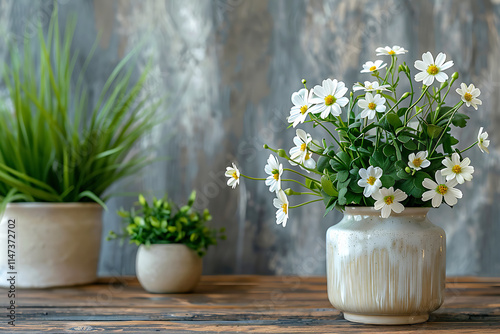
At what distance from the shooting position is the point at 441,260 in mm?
731

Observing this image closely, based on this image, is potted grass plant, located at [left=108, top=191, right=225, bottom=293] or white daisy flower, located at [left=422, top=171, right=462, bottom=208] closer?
white daisy flower, located at [left=422, top=171, right=462, bottom=208]

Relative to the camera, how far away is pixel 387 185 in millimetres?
680

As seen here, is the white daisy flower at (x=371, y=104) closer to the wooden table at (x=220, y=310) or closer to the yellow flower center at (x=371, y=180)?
the yellow flower center at (x=371, y=180)

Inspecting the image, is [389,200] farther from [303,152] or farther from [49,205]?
[49,205]

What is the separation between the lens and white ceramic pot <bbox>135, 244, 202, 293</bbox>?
963 millimetres

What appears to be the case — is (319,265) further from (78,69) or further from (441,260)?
(78,69)

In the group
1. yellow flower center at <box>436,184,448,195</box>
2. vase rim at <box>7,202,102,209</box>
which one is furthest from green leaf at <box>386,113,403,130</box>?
vase rim at <box>7,202,102,209</box>

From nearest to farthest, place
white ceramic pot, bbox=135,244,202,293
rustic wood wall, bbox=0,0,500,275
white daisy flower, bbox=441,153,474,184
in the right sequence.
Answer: white daisy flower, bbox=441,153,474,184, white ceramic pot, bbox=135,244,202,293, rustic wood wall, bbox=0,0,500,275

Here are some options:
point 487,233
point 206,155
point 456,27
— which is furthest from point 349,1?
point 487,233

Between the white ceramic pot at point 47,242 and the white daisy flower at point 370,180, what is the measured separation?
2.01 feet

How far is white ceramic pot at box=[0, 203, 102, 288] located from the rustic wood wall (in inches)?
7.7

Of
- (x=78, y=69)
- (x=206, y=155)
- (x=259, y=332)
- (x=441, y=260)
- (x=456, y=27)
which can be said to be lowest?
(x=259, y=332)

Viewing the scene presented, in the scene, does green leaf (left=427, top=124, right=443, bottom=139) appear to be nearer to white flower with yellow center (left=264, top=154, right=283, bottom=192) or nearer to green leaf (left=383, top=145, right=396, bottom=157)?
green leaf (left=383, top=145, right=396, bottom=157)

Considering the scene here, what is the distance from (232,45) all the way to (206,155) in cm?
28
